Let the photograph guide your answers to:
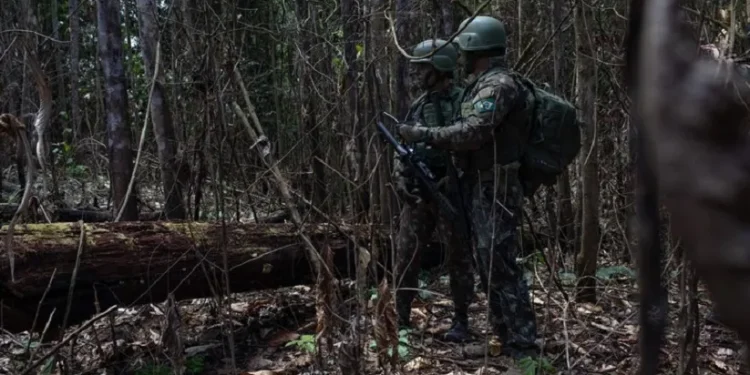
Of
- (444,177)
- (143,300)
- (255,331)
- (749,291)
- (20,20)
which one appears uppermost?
(20,20)

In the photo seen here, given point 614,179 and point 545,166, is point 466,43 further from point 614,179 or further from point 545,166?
point 614,179

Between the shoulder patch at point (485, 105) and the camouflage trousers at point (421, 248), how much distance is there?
0.82 m

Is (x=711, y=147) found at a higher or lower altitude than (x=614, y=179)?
higher

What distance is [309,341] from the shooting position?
13.4 feet

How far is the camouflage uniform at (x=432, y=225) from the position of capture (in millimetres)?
4938

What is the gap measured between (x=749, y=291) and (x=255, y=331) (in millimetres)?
4935

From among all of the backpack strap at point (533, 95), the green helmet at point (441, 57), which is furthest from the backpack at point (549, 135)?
the green helmet at point (441, 57)

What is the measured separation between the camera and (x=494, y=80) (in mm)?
4387

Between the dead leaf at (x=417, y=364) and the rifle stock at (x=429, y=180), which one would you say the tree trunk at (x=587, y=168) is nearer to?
the rifle stock at (x=429, y=180)

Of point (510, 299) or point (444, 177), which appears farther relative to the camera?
point (444, 177)

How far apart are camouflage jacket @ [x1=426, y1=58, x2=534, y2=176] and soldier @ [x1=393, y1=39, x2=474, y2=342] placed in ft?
0.95

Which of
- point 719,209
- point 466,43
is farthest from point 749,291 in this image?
point 466,43

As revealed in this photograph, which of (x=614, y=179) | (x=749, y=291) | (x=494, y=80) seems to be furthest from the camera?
(x=614, y=179)

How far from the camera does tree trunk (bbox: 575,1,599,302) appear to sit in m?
5.10
